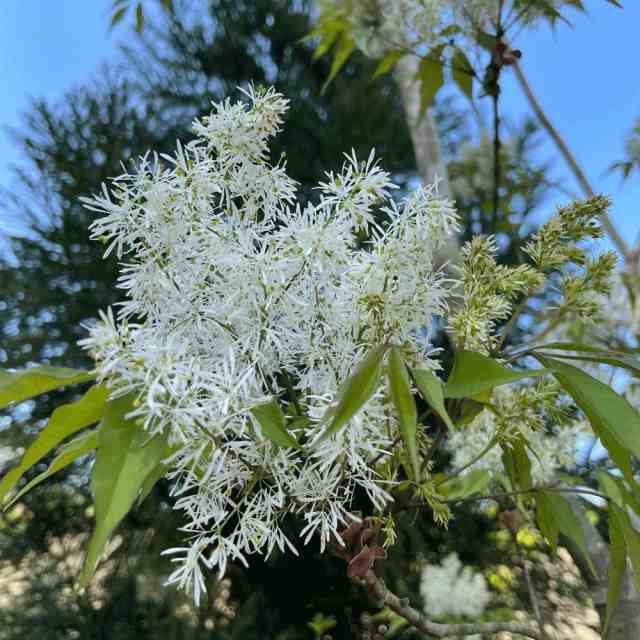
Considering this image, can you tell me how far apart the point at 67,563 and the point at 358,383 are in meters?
1.57

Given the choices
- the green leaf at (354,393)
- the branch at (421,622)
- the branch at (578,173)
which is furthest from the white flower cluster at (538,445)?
the green leaf at (354,393)

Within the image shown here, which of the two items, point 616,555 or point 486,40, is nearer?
point 616,555

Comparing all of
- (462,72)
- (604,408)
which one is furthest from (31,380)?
(462,72)

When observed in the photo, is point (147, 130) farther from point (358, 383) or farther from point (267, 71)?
point (358, 383)

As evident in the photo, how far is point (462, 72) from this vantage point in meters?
0.76

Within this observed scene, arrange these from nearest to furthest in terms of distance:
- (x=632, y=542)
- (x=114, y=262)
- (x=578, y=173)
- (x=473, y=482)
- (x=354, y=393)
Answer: (x=354, y=393)
(x=632, y=542)
(x=473, y=482)
(x=578, y=173)
(x=114, y=262)

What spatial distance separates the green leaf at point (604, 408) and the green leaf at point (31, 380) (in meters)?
0.23

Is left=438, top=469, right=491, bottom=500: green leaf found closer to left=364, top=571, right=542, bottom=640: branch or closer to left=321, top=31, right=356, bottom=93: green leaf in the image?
left=364, top=571, right=542, bottom=640: branch

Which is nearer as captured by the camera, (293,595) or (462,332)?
(462,332)

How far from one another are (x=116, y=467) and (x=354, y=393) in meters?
0.10

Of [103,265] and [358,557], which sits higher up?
[103,265]

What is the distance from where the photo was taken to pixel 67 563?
5.14ft

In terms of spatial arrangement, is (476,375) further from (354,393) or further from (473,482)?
(473,482)

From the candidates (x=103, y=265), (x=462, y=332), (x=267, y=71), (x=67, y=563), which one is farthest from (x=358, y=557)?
(x=267, y=71)
